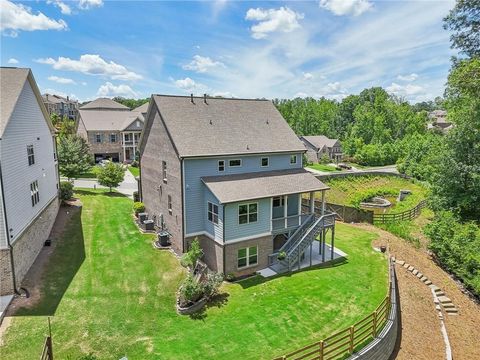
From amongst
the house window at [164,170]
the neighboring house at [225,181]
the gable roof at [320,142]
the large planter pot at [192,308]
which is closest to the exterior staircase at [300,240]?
the neighboring house at [225,181]

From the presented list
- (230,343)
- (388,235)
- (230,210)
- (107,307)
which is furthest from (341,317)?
(388,235)

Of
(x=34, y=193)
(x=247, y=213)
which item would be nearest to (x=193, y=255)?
(x=247, y=213)

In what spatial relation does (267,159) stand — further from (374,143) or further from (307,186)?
(374,143)

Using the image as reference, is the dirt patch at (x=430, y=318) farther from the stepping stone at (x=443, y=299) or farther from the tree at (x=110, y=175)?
the tree at (x=110, y=175)

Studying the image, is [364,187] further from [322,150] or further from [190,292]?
[190,292]

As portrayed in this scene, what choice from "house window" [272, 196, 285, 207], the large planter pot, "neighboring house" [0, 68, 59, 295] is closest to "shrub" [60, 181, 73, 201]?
"neighboring house" [0, 68, 59, 295]
